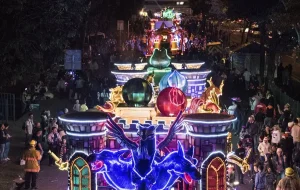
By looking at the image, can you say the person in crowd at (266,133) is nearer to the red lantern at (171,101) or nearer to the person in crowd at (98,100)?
the red lantern at (171,101)

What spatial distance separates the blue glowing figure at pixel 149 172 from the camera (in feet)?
45.9

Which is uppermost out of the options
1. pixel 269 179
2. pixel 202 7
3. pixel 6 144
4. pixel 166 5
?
pixel 166 5

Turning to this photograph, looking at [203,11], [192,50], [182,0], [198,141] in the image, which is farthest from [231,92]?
[182,0]

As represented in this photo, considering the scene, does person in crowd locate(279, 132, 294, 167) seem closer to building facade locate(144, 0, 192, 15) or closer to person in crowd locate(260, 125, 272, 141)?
person in crowd locate(260, 125, 272, 141)

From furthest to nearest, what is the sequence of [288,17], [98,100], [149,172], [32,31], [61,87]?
1. [61,87]
2. [98,100]
3. [288,17]
4. [32,31]
5. [149,172]

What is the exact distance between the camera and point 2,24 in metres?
18.3

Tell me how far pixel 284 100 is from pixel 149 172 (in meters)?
16.2

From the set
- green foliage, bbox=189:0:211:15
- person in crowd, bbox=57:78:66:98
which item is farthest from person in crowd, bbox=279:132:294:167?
green foliage, bbox=189:0:211:15

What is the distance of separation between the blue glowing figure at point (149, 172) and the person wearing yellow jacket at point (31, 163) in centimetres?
381

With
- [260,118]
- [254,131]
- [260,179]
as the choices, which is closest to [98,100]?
[260,118]

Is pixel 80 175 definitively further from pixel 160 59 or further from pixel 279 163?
pixel 160 59

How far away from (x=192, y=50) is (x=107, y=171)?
3170cm

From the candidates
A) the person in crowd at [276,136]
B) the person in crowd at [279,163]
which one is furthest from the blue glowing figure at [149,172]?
the person in crowd at [276,136]

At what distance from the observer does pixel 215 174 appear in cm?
1441
